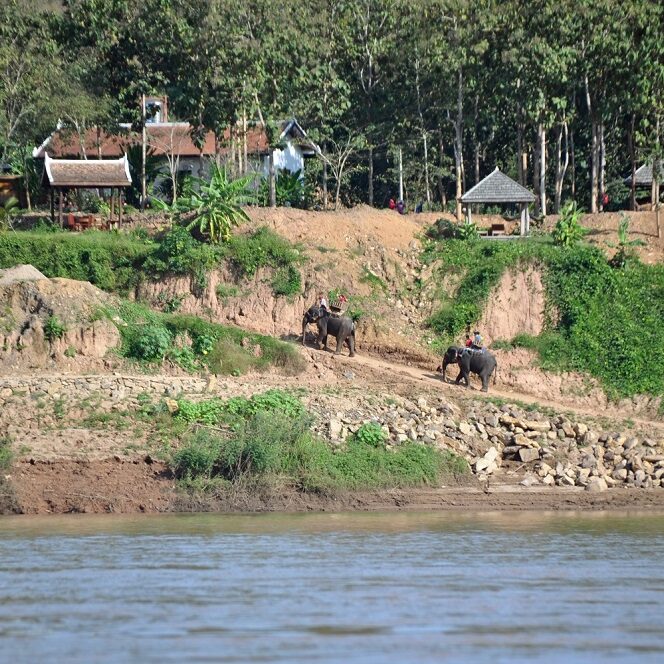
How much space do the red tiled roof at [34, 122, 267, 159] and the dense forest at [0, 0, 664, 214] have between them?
101 cm

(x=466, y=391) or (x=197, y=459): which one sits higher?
(x=466, y=391)

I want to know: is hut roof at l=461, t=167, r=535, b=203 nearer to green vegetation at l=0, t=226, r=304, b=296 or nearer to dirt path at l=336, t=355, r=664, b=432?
green vegetation at l=0, t=226, r=304, b=296

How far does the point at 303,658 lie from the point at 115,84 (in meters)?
35.3

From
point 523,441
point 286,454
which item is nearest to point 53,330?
point 286,454

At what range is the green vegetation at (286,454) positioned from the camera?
967 inches

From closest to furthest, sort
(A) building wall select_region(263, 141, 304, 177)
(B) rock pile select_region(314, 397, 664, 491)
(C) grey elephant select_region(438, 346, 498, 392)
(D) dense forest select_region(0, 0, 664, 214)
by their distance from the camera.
Answer: (B) rock pile select_region(314, 397, 664, 491) < (C) grey elephant select_region(438, 346, 498, 392) < (D) dense forest select_region(0, 0, 664, 214) < (A) building wall select_region(263, 141, 304, 177)

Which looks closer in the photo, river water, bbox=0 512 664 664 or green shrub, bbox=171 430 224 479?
river water, bbox=0 512 664 664

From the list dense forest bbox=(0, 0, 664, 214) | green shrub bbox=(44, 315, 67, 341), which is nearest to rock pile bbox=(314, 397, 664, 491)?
green shrub bbox=(44, 315, 67, 341)

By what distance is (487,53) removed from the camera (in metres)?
40.7

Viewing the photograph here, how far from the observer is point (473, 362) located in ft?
99.3

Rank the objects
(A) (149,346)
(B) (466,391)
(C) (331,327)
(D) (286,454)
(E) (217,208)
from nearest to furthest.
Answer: (D) (286,454)
(A) (149,346)
(B) (466,391)
(C) (331,327)
(E) (217,208)

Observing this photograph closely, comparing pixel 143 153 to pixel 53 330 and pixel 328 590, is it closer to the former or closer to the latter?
pixel 53 330

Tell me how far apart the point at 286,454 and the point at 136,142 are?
25878 mm

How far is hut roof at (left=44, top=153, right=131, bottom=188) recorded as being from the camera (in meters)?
37.2
